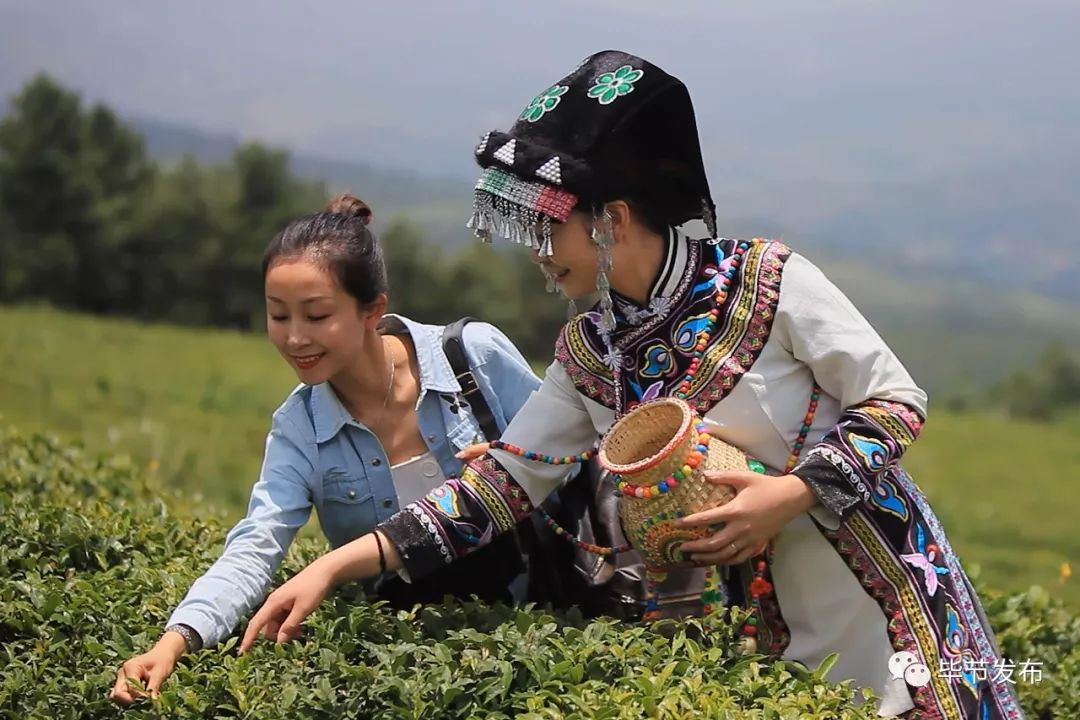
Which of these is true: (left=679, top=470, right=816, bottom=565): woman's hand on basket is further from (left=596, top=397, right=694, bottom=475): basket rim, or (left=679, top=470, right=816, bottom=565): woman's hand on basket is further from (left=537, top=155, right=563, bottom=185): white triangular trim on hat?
(left=537, top=155, right=563, bottom=185): white triangular trim on hat

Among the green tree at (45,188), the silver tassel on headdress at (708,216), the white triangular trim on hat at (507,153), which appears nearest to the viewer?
the white triangular trim on hat at (507,153)

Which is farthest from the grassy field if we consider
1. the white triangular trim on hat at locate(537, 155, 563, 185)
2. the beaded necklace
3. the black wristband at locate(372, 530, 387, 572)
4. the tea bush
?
the white triangular trim on hat at locate(537, 155, 563, 185)

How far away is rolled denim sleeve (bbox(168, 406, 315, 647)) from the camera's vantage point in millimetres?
3246

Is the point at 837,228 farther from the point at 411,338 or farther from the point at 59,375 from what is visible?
the point at 411,338

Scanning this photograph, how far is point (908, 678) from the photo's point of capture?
9.97ft

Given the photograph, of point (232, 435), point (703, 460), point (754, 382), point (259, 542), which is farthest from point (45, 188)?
point (703, 460)

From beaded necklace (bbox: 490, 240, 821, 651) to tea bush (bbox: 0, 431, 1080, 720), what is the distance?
0.11 metres

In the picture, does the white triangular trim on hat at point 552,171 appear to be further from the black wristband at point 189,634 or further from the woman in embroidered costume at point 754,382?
the black wristband at point 189,634

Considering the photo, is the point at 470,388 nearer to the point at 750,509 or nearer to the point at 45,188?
the point at 750,509

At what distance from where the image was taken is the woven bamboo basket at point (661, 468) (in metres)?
2.95

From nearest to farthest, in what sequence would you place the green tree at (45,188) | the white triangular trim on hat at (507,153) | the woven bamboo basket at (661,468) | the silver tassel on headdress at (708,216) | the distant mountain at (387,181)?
the woven bamboo basket at (661,468)
the white triangular trim on hat at (507,153)
the silver tassel on headdress at (708,216)
the green tree at (45,188)
the distant mountain at (387,181)

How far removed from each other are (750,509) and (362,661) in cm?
93

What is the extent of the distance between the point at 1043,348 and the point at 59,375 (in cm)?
1519

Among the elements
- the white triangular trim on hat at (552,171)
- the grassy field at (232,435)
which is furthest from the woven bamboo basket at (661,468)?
the grassy field at (232,435)
